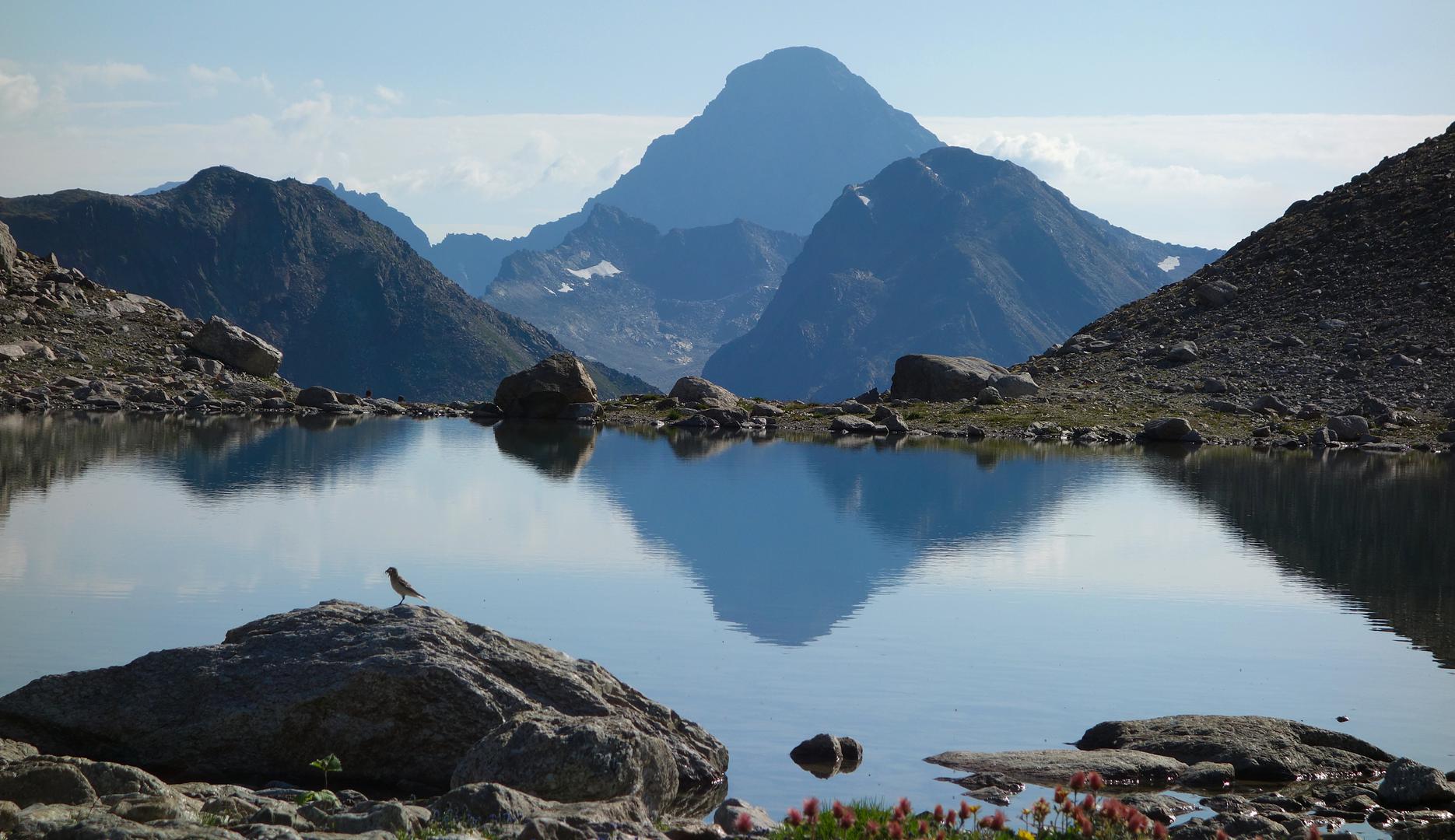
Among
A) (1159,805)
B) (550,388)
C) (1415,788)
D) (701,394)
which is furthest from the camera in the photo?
(701,394)

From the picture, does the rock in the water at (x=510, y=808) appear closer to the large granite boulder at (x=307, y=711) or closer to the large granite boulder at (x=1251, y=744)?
the large granite boulder at (x=307, y=711)

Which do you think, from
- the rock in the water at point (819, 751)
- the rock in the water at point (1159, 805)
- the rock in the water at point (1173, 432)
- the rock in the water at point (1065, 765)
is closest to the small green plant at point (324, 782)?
the rock in the water at point (819, 751)

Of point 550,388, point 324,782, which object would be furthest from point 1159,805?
point 550,388

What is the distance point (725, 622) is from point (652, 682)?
5.62 meters

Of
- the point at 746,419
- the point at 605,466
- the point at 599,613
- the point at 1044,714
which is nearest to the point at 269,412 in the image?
the point at 746,419

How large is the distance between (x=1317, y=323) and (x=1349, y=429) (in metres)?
25.9

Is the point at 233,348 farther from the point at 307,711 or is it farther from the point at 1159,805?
the point at 1159,805

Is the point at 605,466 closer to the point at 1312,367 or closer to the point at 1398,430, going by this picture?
the point at 1398,430

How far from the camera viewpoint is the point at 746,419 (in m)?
95.8

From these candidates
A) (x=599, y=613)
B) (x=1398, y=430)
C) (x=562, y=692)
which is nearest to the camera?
(x=562, y=692)

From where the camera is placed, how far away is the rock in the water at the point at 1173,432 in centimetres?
8338

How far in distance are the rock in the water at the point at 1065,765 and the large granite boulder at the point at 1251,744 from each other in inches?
22.0

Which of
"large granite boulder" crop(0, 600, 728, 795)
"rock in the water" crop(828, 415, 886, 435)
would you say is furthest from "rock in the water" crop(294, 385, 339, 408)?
"large granite boulder" crop(0, 600, 728, 795)

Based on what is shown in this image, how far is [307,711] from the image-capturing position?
15.6 meters
